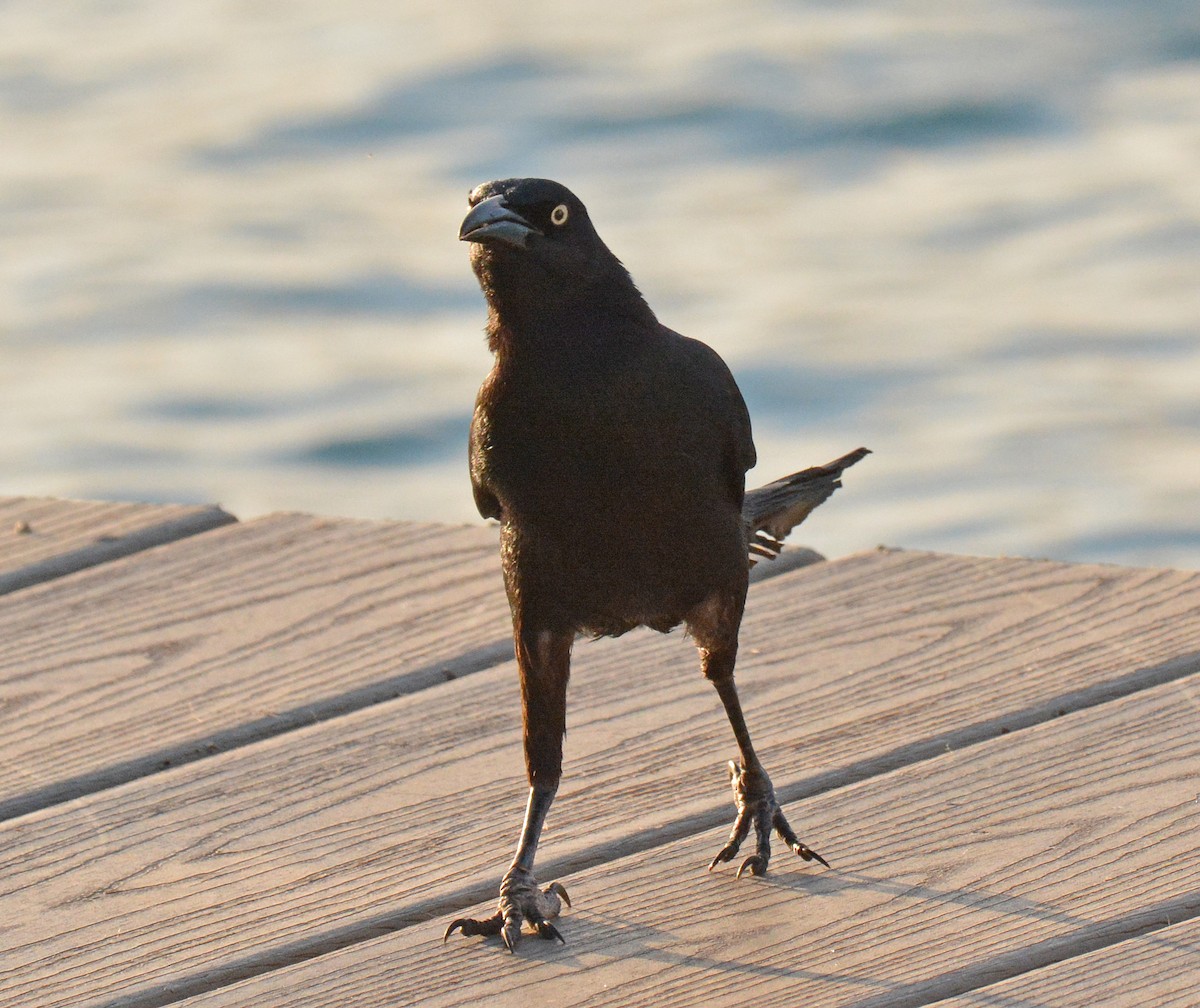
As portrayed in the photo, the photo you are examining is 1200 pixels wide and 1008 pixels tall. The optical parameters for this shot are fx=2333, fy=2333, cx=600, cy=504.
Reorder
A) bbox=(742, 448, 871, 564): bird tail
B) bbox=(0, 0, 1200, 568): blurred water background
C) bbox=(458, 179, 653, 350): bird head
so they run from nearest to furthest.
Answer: bbox=(458, 179, 653, 350): bird head → bbox=(742, 448, 871, 564): bird tail → bbox=(0, 0, 1200, 568): blurred water background

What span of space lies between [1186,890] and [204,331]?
24.1 ft

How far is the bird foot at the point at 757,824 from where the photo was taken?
3.22m

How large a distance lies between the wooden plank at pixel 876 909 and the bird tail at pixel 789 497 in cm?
44

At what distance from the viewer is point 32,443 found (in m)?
9.28

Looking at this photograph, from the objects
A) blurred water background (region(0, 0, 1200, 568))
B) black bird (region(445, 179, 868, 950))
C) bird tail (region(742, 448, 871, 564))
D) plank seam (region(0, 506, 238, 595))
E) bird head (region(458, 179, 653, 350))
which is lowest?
blurred water background (region(0, 0, 1200, 568))

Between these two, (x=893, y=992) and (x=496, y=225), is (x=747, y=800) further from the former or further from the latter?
(x=496, y=225)

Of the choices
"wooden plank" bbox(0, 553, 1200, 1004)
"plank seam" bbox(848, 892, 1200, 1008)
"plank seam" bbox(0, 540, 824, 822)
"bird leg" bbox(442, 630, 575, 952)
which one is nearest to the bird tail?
"wooden plank" bbox(0, 553, 1200, 1004)

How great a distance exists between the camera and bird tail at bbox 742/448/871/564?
3.62m

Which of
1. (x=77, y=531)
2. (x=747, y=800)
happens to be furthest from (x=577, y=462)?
(x=77, y=531)

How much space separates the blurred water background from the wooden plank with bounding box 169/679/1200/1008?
4296mm

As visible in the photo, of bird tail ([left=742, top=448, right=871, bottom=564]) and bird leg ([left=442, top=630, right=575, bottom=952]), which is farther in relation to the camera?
bird tail ([left=742, top=448, right=871, bottom=564])

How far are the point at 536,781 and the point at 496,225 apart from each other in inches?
30.2

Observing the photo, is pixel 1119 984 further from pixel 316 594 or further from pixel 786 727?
pixel 316 594

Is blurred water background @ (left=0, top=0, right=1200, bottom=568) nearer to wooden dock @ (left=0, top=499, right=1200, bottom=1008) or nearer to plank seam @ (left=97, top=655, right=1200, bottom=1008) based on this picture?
wooden dock @ (left=0, top=499, right=1200, bottom=1008)
